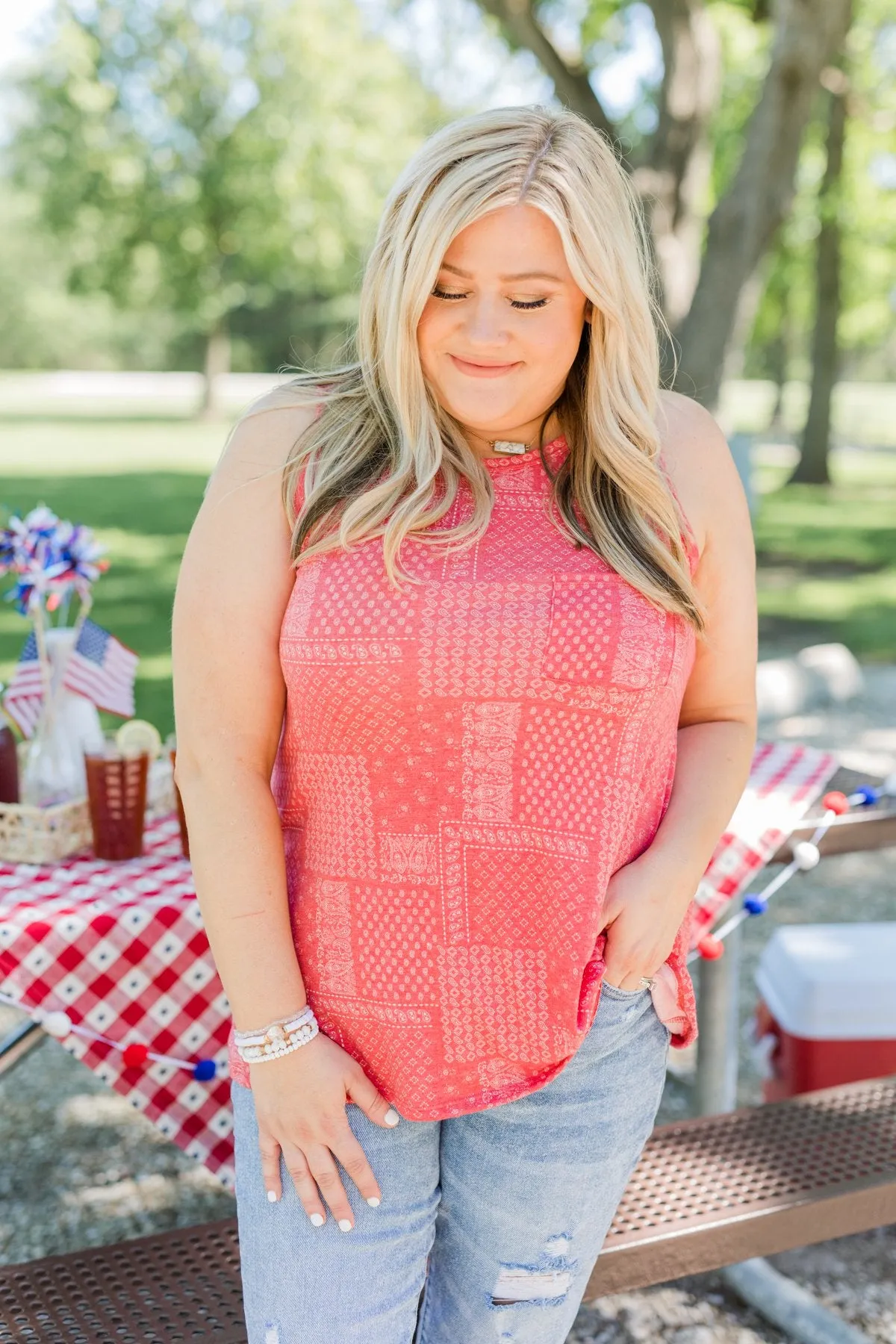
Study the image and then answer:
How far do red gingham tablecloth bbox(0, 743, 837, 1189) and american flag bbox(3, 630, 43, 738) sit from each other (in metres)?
0.32

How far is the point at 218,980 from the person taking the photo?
2.26m

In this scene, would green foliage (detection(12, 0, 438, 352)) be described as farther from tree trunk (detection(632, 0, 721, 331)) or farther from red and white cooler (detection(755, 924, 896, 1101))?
red and white cooler (detection(755, 924, 896, 1101))

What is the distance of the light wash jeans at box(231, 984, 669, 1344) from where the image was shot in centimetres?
154

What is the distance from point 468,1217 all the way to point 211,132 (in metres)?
33.8

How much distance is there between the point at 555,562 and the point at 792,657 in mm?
7142

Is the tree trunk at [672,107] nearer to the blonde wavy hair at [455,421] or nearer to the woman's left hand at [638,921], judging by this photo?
the blonde wavy hair at [455,421]

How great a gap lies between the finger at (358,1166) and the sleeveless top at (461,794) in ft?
0.25

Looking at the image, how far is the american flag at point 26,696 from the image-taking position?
251 cm

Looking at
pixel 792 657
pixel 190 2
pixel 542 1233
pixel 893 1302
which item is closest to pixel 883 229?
pixel 792 657

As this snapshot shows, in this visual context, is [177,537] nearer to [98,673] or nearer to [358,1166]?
[98,673]

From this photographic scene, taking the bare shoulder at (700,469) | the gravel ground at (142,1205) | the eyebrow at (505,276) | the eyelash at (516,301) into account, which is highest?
the eyebrow at (505,276)

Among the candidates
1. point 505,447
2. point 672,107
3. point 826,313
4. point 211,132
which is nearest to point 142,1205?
point 505,447

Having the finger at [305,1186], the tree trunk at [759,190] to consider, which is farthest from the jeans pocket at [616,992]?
the tree trunk at [759,190]

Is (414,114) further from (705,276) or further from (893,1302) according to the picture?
(893,1302)
